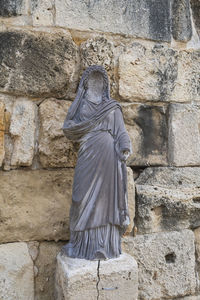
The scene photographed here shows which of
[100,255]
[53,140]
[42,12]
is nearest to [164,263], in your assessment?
[100,255]

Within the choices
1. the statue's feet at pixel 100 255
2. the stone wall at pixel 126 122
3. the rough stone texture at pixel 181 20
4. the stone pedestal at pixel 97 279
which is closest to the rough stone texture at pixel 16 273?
the stone wall at pixel 126 122

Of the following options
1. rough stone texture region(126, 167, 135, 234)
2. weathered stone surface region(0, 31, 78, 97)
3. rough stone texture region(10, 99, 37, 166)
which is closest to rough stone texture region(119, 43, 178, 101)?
weathered stone surface region(0, 31, 78, 97)

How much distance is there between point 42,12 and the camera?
249 centimetres

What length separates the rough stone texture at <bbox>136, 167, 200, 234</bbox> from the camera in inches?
102

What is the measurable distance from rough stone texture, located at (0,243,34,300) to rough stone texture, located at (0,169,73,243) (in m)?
0.08

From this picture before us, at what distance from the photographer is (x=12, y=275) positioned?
226 cm

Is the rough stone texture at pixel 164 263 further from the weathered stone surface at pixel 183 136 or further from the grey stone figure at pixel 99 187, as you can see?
the weathered stone surface at pixel 183 136

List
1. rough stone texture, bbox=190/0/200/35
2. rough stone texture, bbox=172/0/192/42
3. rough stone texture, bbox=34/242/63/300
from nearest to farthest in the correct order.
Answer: rough stone texture, bbox=34/242/63/300
rough stone texture, bbox=172/0/192/42
rough stone texture, bbox=190/0/200/35

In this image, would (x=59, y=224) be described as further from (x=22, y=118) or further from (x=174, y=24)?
(x=174, y=24)

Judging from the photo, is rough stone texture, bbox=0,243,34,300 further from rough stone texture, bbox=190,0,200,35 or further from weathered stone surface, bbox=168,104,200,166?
rough stone texture, bbox=190,0,200,35

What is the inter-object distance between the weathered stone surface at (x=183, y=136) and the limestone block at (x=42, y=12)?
1.34 m

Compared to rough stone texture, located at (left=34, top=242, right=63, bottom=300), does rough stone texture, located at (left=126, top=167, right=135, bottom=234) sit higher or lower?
higher

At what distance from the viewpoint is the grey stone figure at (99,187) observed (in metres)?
2.02

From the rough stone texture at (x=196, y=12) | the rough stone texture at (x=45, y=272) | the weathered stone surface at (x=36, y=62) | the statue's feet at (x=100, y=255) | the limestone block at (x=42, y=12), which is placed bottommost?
the rough stone texture at (x=45, y=272)
